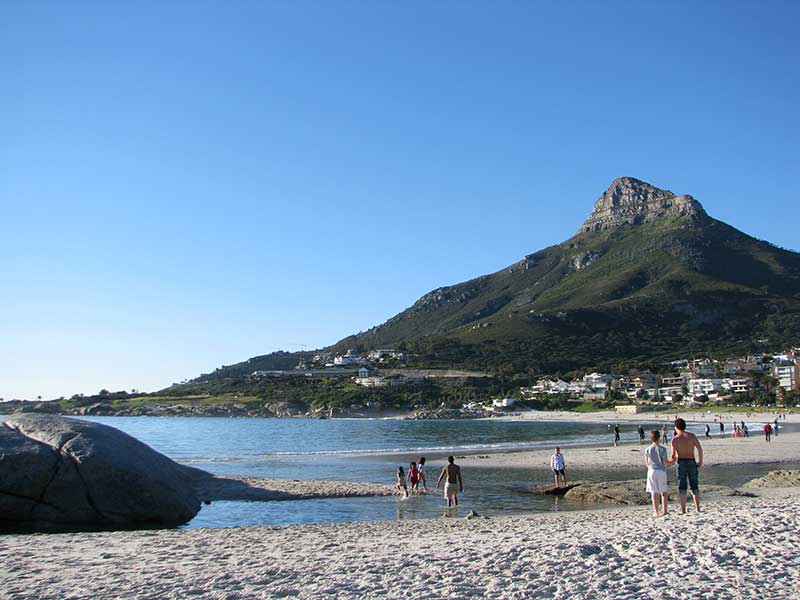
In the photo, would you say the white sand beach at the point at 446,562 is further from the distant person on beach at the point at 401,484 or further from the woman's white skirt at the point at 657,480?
the distant person on beach at the point at 401,484

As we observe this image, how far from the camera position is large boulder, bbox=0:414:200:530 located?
55.2ft

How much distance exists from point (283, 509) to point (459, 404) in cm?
13431

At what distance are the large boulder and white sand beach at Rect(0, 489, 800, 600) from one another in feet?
9.02

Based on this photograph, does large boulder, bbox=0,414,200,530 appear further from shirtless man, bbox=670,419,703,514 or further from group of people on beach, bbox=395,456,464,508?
shirtless man, bbox=670,419,703,514

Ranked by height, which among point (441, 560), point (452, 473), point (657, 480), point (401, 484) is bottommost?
point (401, 484)

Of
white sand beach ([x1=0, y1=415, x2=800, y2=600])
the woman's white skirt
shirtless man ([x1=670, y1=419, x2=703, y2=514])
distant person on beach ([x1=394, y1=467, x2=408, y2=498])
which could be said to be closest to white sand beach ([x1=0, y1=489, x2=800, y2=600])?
white sand beach ([x1=0, y1=415, x2=800, y2=600])

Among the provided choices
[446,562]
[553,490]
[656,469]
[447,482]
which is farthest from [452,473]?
[446,562]

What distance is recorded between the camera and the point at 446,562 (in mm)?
9859

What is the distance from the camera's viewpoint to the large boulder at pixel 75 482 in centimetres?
1681

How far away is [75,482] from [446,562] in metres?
11.5

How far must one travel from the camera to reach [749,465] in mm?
32594

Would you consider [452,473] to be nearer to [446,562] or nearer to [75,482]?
[75,482]

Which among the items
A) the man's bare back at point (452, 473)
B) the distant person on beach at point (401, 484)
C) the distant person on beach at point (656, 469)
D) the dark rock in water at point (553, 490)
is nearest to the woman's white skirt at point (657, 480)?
the distant person on beach at point (656, 469)

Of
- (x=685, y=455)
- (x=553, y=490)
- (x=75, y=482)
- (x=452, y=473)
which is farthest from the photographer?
(x=553, y=490)
